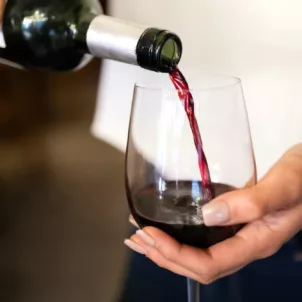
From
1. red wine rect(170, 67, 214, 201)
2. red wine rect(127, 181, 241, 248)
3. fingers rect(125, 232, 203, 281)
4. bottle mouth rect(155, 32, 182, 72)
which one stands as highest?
bottle mouth rect(155, 32, 182, 72)

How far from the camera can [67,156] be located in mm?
959

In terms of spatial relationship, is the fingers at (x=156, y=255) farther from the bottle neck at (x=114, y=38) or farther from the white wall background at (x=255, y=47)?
the white wall background at (x=255, y=47)

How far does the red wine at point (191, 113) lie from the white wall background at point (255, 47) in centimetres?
31

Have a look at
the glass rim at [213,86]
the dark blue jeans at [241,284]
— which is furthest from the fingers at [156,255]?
the dark blue jeans at [241,284]

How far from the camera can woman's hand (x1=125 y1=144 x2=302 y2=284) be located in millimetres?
530

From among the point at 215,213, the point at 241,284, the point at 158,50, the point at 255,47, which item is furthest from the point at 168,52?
the point at 241,284

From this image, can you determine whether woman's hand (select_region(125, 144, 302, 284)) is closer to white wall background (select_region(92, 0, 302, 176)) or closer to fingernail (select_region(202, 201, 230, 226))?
fingernail (select_region(202, 201, 230, 226))

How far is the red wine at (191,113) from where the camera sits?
545mm

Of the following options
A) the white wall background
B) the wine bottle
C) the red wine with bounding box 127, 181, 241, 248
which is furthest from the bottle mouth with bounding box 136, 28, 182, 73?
the white wall background

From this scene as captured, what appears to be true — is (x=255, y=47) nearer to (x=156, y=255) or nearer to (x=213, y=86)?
(x=213, y=86)

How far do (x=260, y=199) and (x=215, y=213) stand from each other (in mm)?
49

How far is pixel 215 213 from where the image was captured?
1.70 feet

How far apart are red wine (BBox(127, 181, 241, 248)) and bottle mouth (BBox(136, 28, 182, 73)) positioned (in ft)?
0.39

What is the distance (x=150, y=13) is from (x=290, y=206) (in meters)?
0.39
